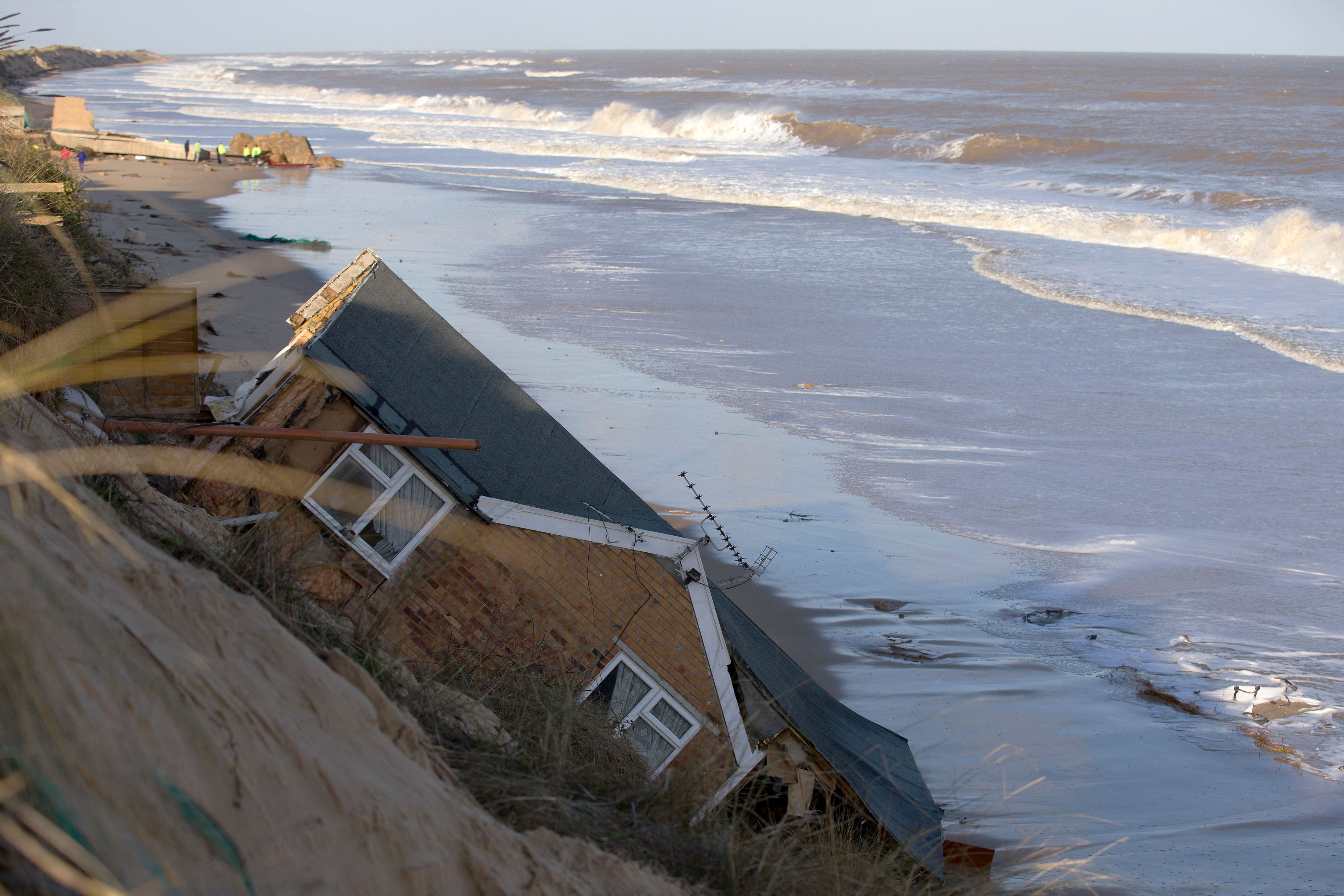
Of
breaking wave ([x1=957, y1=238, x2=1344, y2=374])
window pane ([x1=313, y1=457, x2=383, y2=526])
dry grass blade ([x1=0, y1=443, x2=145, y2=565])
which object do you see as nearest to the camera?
dry grass blade ([x1=0, y1=443, x2=145, y2=565])

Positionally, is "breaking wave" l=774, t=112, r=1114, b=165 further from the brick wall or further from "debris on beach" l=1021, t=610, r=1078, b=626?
the brick wall

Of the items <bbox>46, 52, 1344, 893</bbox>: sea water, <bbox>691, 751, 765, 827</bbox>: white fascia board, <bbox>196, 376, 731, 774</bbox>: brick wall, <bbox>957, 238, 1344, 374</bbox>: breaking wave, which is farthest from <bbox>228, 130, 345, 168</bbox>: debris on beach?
<bbox>691, 751, 765, 827</bbox>: white fascia board

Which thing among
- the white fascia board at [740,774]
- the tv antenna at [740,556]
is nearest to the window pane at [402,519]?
the white fascia board at [740,774]

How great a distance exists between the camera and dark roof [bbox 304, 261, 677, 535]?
19.6 feet

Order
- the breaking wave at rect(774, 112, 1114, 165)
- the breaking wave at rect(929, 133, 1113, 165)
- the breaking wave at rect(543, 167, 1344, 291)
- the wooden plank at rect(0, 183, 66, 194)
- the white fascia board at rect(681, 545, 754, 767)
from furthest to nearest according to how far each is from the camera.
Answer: the breaking wave at rect(774, 112, 1114, 165)
the breaking wave at rect(929, 133, 1113, 165)
the breaking wave at rect(543, 167, 1344, 291)
the wooden plank at rect(0, 183, 66, 194)
the white fascia board at rect(681, 545, 754, 767)

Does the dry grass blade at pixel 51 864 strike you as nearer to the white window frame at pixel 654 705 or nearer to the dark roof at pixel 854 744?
the dark roof at pixel 854 744

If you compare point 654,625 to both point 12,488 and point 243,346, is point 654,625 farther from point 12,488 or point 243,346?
point 243,346

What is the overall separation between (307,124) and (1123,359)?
5736 centimetres

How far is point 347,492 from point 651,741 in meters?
2.28

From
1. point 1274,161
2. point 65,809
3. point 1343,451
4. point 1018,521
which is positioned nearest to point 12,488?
point 65,809

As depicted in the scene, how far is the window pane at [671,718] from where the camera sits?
19.2 feet

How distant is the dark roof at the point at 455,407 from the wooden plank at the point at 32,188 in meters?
3.88

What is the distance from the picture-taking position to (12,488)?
2.59 meters

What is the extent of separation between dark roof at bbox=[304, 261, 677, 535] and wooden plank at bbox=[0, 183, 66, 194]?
12.7ft
